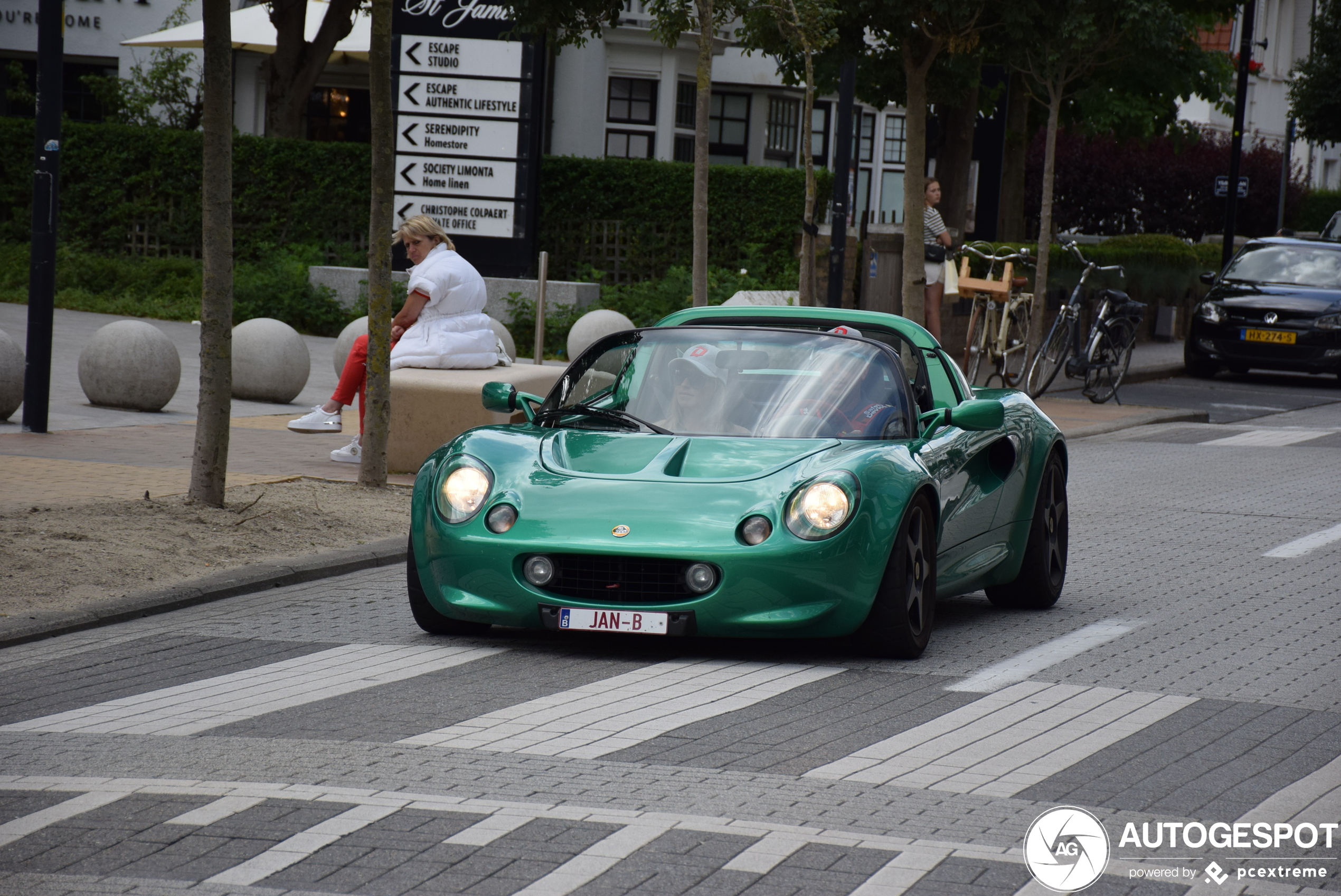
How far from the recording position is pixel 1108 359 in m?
20.7

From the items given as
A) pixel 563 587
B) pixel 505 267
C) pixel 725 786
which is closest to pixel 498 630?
pixel 563 587

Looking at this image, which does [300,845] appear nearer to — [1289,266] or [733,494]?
[733,494]

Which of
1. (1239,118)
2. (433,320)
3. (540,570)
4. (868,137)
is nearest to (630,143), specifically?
(868,137)

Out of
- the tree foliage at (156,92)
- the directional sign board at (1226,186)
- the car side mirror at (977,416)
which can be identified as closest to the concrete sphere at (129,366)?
the car side mirror at (977,416)

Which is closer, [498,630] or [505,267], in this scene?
[498,630]

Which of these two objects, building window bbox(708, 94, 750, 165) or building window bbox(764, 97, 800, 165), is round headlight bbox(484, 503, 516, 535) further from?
building window bbox(764, 97, 800, 165)

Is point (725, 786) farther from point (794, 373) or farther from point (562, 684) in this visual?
point (794, 373)

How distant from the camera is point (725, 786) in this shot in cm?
500

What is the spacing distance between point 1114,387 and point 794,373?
14002 mm

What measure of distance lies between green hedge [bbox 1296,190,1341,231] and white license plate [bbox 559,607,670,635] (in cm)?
5661

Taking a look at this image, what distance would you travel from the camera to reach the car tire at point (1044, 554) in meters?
8.36

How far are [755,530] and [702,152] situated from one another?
29.1ft

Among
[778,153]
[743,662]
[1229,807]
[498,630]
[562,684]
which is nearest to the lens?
[1229,807]

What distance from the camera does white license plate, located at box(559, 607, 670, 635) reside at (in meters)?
6.59
